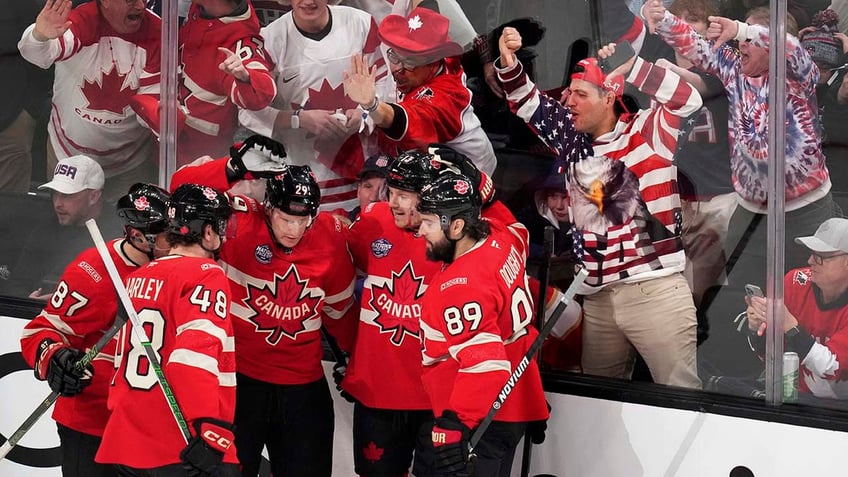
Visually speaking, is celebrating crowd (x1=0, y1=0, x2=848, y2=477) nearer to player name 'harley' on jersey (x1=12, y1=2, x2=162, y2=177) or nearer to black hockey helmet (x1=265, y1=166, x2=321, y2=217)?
black hockey helmet (x1=265, y1=166, x2=321, y2=217)

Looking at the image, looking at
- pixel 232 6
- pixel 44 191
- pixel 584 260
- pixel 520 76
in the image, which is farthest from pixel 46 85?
pixel 584 260

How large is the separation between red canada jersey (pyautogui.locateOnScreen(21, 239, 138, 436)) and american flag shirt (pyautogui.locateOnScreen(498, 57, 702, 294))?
1.29 m

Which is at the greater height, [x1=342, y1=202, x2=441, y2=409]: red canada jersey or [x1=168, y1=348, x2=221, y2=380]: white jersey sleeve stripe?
[x1=168, y1=348, x2=221, y2=380]: white jersey sleeve stripe

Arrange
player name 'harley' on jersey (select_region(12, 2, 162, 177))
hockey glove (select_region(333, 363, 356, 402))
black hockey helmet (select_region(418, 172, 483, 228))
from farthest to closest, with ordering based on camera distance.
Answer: player name 'harley' on jersey (select_region(12, 2, 162, 177)) < hockey glove (select_region(333, 363, 356, 402)) < black hockey helmet (select_region(418, 172, 483, 228))

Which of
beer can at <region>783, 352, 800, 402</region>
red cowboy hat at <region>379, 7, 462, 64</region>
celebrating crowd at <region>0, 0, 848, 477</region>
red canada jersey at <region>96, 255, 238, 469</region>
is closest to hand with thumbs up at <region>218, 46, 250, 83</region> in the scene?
celebrating crowd at <region>0, 0, 848, 477</region>

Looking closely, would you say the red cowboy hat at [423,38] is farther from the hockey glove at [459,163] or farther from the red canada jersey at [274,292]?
the red canada jersey at [274,292]

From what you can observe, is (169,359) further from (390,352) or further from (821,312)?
(821,312)

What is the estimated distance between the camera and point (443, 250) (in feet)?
9.82

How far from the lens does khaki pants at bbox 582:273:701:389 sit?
3.29 metres

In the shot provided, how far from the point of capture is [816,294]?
123 inches

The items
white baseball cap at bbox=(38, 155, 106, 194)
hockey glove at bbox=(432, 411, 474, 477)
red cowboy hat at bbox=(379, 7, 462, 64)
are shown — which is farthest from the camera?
white baseball cap at bbox=(38, 155, 106, 194)

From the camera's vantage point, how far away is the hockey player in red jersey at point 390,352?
3289 mm

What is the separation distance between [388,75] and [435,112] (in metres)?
0.23

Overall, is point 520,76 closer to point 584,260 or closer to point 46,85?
point 584,260
